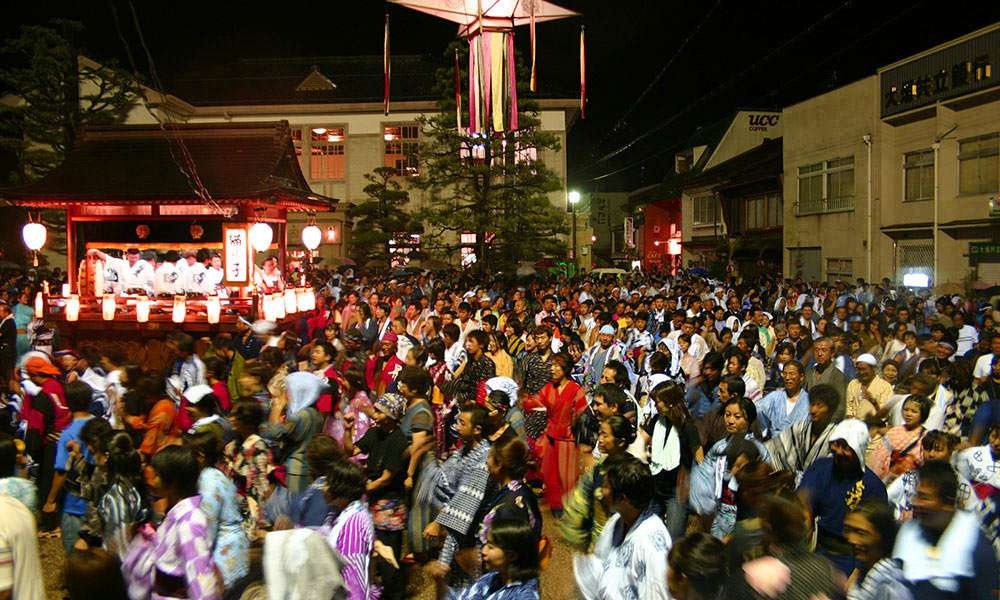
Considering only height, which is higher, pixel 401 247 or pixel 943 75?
pixel 943 75

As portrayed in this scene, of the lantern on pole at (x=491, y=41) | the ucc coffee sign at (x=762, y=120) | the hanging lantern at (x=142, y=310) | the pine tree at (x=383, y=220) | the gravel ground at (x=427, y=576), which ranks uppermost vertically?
the ucc coffee sign at (x=762, y=120)

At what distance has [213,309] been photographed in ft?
43.8

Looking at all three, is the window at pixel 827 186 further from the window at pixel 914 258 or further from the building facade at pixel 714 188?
the building facade at pixel 714 188

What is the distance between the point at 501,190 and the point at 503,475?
20.8 metres

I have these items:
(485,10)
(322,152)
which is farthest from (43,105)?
(485,10)

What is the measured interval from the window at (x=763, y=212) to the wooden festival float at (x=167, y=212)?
1949 cm

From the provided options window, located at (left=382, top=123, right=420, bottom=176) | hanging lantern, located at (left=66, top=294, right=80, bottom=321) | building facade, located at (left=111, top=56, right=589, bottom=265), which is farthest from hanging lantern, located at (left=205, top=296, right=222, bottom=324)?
window, located at (left=382, top=123, right=420, bottom=176)

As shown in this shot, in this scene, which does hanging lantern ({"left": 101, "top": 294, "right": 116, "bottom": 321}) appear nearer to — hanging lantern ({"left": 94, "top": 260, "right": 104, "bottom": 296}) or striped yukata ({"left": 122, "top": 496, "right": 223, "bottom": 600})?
hanging lantern ({"left": 94, "top": 260, "right": 104, "bottom": 296})

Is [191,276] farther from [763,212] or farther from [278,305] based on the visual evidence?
[763,212]

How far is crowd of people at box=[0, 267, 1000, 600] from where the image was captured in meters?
3.18

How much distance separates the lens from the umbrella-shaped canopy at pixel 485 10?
34.2 ft

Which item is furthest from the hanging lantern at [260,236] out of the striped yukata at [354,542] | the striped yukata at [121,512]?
the striped yukata at [354,542]

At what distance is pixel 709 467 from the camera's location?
4.91 m

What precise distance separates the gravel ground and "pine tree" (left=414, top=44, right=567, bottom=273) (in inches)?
671
